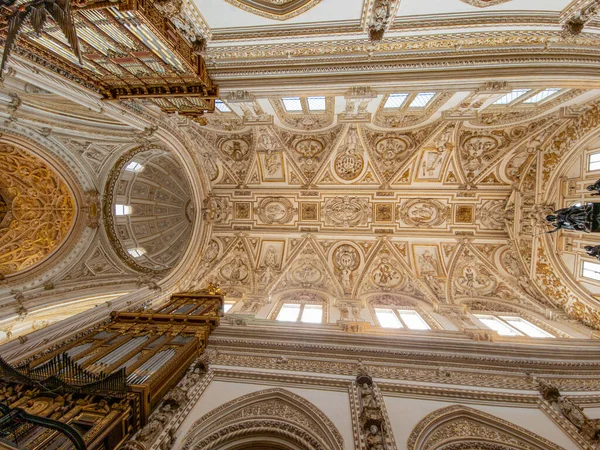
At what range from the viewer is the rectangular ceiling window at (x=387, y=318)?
1062cm

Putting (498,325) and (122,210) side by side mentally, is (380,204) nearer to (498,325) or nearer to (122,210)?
(498,325)

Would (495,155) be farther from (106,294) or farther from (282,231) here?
(106,294)

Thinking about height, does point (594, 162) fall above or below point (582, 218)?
above

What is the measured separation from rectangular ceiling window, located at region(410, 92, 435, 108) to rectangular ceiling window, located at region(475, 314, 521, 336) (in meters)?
9.50

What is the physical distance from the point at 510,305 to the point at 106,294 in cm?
1996

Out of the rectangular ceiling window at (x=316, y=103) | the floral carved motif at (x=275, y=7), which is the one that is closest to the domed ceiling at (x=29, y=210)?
→ the floral carved motif at (x=275, y=7)

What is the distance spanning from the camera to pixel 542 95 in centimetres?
931

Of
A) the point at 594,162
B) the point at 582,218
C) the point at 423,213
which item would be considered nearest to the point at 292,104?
the point at 423,213

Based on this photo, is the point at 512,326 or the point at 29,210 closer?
the point at 512,326

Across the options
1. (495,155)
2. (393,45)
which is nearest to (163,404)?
(393,45)

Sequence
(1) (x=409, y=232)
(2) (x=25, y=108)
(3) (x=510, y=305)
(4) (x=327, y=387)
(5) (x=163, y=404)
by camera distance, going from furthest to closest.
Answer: (1) (x=409, y=232) < (3) (x=510, y=305) < (2) (x=25, y=108) < (4) (x=327, y=387) < (5) (x=163, y=404)

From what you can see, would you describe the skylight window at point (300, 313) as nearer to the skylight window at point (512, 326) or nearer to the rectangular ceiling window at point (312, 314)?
the rectangular ceiling window at point (312, 314)

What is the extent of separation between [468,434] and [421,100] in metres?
10.8

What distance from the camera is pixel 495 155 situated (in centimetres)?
1274
